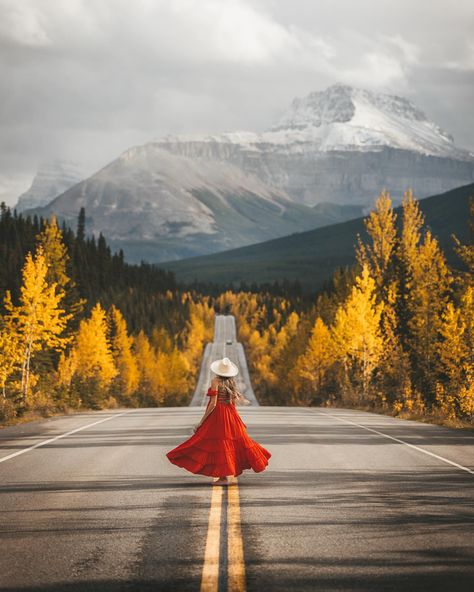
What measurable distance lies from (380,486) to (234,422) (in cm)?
228

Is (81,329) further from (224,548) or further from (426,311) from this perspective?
(224,548)

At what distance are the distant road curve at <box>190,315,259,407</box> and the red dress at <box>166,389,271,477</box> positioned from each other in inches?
2827

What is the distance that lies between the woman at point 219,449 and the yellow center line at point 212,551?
1.11m

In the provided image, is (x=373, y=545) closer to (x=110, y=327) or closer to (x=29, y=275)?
(x=29, y=275)

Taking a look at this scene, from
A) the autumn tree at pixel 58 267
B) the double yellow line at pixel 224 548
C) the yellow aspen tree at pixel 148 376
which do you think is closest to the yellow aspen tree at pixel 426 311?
the autumn tree at pixel 58 267

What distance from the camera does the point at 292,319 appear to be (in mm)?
140250

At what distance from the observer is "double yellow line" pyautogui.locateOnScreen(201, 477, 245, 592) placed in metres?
6.65

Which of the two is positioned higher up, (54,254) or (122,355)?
(54,254)

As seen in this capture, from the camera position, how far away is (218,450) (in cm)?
1157

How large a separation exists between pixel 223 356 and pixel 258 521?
139 meters

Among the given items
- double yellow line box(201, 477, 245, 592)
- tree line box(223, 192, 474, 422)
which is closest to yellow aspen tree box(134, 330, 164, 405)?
tree line box(223, 192, 474, 422)

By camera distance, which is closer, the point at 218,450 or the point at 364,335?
the point at 218,450

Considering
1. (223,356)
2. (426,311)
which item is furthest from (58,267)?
(223,356)

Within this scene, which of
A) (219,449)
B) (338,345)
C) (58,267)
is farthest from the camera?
(58,267)
